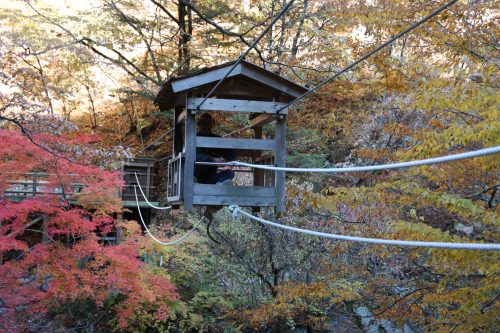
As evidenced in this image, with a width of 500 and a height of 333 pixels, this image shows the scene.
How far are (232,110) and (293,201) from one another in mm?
3105

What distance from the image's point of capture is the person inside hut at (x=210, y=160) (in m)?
4.49

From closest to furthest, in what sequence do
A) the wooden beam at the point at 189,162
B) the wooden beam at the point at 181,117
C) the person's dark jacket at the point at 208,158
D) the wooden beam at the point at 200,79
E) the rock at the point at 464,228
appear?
1. the wooden beam at the point at 189,162
2. the wooden beam at the point at 200,79
3. the person's dark jacket at the point at 208,158
4. the wooden beam at the point at 181,117
5. the rock at the point at 464,228

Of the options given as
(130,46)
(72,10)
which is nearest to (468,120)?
(130,46)

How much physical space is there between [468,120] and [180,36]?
8224 millimetres

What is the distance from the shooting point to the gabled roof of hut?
4.43 m

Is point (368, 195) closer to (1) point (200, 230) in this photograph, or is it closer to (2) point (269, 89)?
(2) point (269, 89)

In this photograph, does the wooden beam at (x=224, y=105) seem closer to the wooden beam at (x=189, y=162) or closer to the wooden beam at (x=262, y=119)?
the wooden beam at (x=189, y=162)

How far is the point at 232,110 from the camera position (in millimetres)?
4469

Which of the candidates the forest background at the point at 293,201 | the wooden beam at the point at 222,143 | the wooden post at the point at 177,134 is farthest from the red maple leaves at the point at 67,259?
the wooden beam at the point at 222,143

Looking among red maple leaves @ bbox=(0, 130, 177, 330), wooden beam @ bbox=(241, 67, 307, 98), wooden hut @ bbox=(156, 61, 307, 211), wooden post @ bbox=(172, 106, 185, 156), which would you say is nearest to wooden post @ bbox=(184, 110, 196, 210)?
wooden hut @ bbox=(156, 61, 307, 211)

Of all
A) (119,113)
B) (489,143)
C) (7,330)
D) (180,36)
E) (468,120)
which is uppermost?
(180,36)

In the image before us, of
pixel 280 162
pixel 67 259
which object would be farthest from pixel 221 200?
pixel 67 259

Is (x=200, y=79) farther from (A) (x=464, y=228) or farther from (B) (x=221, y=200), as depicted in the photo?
(A) (x=464, y=228)

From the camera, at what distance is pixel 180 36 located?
11.7 meters
